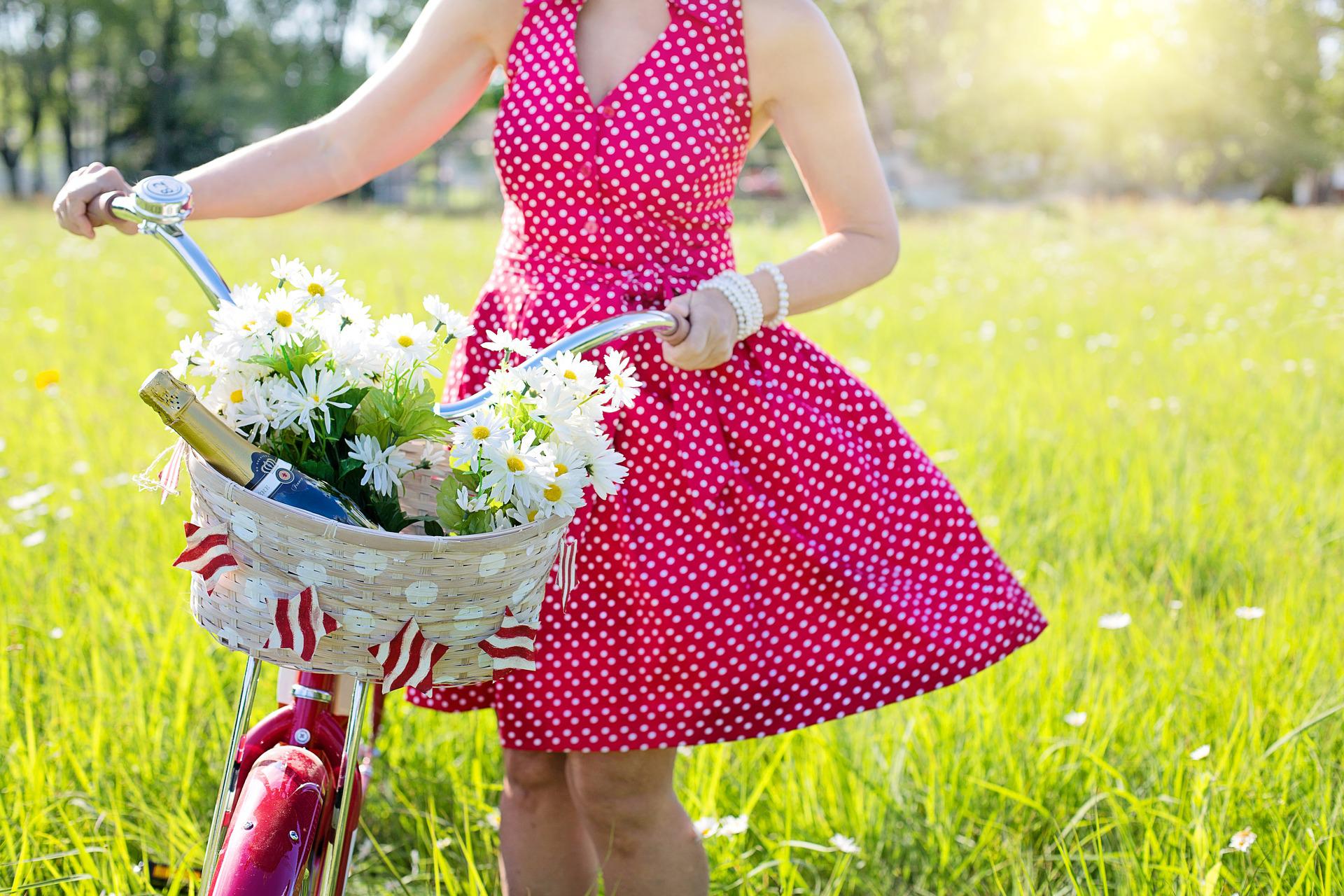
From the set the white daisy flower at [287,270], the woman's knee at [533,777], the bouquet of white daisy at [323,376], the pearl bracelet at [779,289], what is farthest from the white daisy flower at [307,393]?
the woman's knee at [533,777]

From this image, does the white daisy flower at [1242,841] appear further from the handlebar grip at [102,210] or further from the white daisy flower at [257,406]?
the handlebar grip at [102,210]

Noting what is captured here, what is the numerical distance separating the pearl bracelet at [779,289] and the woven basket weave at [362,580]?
0.65 m

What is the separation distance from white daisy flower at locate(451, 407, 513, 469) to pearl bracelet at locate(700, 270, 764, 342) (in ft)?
1.85

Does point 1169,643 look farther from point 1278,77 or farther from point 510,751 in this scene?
point 1278,77

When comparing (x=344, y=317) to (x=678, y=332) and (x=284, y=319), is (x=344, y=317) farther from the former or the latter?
(x=678, y=332)

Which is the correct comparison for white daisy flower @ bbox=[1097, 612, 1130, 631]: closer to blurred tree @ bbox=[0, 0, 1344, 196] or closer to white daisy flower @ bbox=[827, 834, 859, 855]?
white daisy flower @ bbox=[827, 834, 859, 855]

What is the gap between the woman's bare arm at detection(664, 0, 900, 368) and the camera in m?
1.86

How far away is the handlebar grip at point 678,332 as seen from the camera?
1559 millimetres

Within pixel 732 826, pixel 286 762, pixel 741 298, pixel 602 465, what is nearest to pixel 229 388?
pixel 602 465

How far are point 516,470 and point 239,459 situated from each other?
0.88 ft

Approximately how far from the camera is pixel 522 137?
182 centimetres

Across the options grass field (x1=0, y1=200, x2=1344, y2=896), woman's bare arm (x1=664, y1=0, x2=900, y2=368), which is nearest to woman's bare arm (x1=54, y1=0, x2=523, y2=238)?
woman's bare arm (x1=664, y1=0, x2=900, y2=368)

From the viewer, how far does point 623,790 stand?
1.83 metres

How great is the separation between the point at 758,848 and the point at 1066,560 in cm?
159
